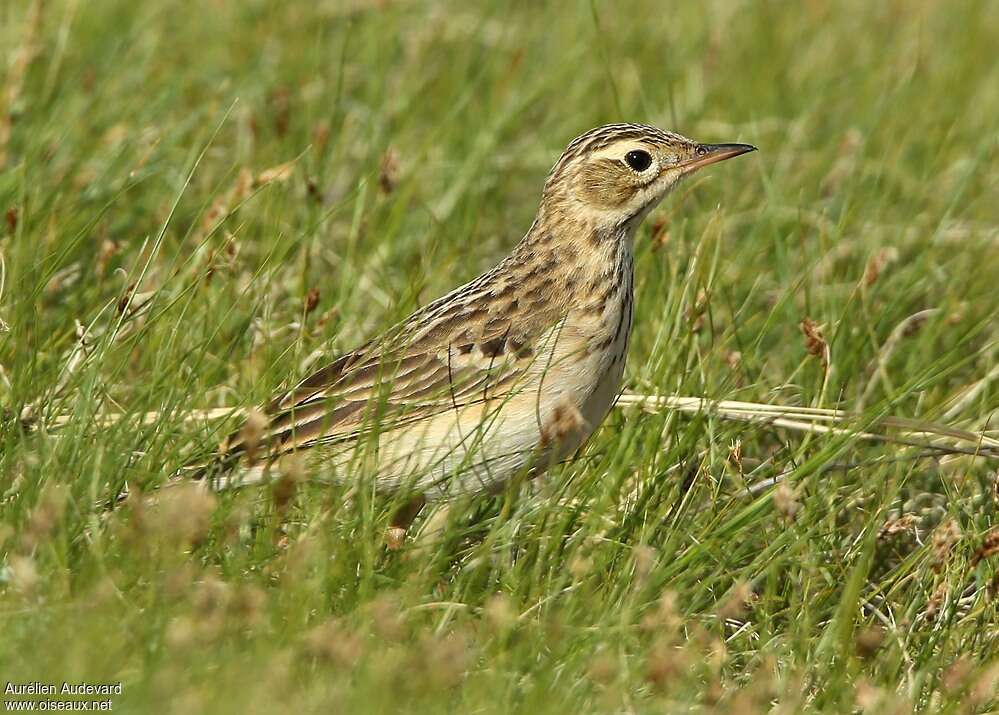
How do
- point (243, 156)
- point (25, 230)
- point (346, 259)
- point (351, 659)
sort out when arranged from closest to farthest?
point (351, 659)
point (25, 230)
point (346, 259)
point (243, 156)

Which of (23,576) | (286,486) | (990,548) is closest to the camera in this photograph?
(23,576)

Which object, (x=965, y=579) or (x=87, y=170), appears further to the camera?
(x=87, y=170)

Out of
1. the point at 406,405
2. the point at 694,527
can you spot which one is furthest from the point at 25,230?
the point at 694,527

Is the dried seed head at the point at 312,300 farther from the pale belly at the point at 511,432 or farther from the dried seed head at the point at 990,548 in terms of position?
the dried seed head at the point at 990,548

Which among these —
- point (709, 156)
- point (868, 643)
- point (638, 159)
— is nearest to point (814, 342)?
point (709, 156)

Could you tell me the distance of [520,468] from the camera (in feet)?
18.8

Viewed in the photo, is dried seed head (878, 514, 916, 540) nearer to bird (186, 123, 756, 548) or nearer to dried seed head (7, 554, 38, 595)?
bird (186, 123, 756, 548)

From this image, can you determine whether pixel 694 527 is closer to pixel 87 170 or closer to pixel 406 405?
Result: pixel 406 405

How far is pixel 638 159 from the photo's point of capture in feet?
21.8

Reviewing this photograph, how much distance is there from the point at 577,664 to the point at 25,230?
3188 millimetres

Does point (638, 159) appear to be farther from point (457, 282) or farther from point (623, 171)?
point (457, 282)

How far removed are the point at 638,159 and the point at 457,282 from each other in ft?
4.89

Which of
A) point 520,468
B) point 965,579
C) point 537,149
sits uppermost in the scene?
point 537,149

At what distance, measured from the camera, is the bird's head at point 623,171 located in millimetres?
6578
